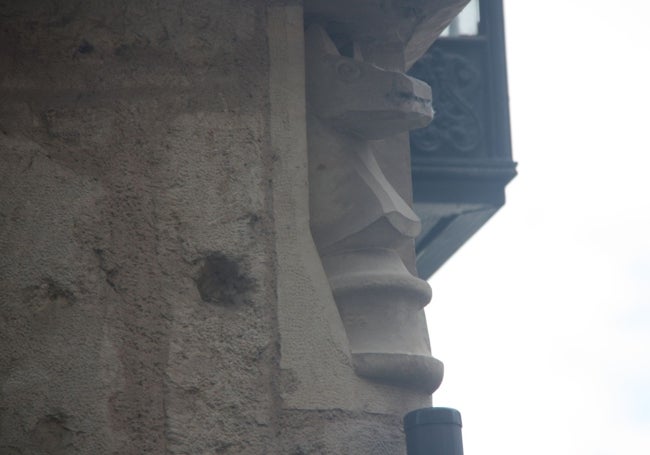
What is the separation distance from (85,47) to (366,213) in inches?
24.9

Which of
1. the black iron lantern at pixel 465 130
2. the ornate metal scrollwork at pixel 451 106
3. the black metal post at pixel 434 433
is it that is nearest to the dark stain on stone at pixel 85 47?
the black metal post at pixel 434 433

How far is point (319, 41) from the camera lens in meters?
3.48

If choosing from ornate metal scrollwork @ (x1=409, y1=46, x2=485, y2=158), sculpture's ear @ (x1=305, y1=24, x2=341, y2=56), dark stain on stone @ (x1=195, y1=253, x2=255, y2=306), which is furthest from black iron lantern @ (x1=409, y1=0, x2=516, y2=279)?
dark stain on stone @ (x1=195, y1=253, x2=255, y2=306)

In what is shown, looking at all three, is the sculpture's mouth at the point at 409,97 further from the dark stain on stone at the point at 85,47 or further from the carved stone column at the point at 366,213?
the dark stain on stone at the point at 85,47

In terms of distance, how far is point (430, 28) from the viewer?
12.1 feet

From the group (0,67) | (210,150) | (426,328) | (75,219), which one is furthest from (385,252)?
(0,67)

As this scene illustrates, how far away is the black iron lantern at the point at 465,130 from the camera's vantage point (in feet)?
19.1

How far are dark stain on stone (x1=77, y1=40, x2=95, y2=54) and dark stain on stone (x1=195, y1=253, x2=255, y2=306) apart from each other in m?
0.48

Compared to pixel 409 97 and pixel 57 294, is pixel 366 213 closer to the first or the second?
pixel 409 97

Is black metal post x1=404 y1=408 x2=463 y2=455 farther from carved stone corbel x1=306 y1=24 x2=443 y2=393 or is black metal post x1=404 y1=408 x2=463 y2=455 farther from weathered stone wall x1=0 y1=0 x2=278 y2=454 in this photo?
weathered stone wall x1=0 y1=0 x2=278 y2=454

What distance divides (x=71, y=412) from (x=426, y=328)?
75cm

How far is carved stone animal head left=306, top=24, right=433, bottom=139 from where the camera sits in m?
3.40

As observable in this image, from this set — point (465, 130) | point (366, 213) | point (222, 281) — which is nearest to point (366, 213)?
point (366, 213)

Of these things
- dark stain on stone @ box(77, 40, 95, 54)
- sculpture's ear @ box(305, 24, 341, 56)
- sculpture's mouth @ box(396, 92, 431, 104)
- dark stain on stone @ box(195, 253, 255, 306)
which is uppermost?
sculpture's ear @ box(305, 24, 341, 56)
